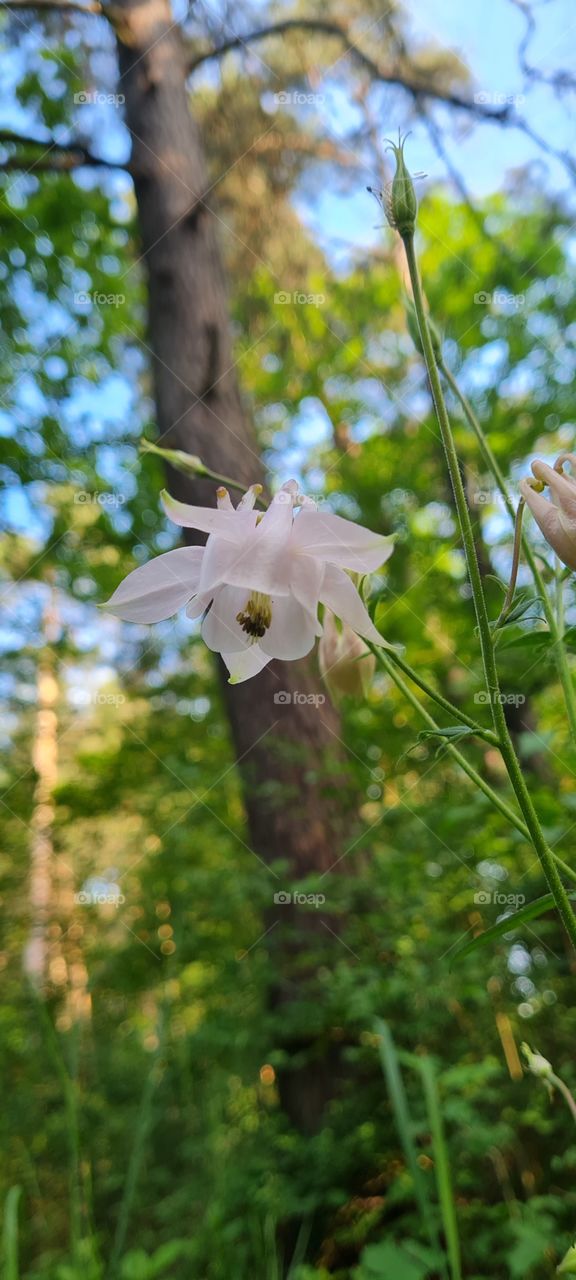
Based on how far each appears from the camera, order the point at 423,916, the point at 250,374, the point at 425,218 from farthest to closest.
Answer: the point at 250,374, the point at 425,218, the point at 423,916

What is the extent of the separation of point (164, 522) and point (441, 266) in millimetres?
2260

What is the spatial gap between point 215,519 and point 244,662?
13 centimetres

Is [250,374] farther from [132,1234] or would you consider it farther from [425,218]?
[132,1234]

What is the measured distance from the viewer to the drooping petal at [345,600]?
0.56 metres

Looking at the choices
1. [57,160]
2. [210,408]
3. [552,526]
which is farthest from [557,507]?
[57,160]

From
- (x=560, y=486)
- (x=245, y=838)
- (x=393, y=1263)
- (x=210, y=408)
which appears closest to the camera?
(x=560, y=486)

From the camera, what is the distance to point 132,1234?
249 cm

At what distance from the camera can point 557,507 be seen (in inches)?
22.4

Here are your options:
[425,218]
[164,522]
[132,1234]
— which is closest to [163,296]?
[164,522]

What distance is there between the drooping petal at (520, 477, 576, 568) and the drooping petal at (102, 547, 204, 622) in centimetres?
25

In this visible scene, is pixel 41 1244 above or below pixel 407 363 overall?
below

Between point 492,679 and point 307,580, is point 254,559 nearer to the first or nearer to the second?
point 307,580

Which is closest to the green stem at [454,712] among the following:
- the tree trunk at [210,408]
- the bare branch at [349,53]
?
the tree trunk at [210,408]

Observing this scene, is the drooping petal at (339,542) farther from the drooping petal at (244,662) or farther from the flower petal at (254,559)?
the drooping petal at (244,662)
